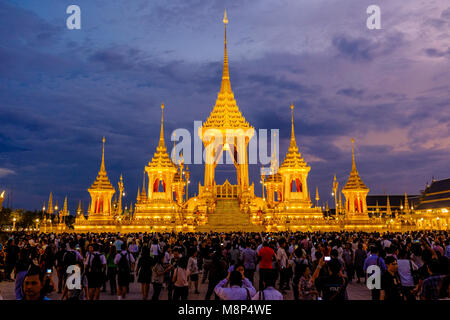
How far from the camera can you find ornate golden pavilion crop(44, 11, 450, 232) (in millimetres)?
48156

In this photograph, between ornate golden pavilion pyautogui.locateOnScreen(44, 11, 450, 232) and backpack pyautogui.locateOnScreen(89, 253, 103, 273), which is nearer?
backpack pyautogui.locateOnScreen(89, 253, 103, 273)

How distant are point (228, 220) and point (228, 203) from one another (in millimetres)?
8522

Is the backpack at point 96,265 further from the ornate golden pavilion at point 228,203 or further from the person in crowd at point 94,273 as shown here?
the ornate golden pavilion at point 228,203

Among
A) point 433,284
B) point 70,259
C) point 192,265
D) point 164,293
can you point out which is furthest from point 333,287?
point 164,293

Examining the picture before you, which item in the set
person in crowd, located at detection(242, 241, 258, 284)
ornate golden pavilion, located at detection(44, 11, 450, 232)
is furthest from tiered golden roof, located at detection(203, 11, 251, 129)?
person in crowd, located at detection(242, 241, 258, 284)

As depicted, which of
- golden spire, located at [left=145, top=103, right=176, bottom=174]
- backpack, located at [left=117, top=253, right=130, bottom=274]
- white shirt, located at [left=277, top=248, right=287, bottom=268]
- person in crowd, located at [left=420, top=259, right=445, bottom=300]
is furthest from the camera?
golden spire, located at [left=145, top=103, right=176, bottom=174]

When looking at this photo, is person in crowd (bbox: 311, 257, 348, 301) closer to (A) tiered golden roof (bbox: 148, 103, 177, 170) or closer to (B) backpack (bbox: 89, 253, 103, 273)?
(B) backpack (bbox: 89, 253, 103, 273)

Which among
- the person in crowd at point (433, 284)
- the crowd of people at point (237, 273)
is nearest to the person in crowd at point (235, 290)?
the crowd of people at point (237, 273)

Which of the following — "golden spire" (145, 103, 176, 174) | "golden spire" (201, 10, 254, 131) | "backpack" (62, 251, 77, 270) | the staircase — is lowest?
"backpack" (62, 251, 77, 270)

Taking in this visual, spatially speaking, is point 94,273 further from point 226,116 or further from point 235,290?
point 226,116

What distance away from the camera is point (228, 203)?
56.7 m

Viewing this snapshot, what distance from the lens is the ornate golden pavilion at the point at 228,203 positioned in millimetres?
48156

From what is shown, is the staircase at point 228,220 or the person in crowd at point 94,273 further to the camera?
the staircase at point 228,220

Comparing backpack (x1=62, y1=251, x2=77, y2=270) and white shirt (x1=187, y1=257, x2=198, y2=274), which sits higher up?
backpack (x1=62, y1=251, x2=77, y2=270)
